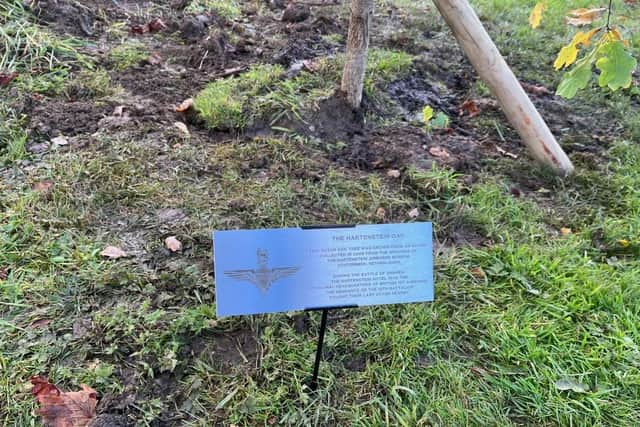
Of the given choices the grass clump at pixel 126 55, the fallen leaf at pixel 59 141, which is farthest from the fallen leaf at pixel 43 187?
the grass clump at pixel 126 55

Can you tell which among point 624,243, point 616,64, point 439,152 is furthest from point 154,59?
point 624,243

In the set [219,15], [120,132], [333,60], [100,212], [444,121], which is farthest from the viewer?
[219,15]

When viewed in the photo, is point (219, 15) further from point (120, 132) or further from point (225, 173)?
point (225, 173)

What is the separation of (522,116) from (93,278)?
2.44 metres

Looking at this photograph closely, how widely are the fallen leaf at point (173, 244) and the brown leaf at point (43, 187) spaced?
689 millimetres

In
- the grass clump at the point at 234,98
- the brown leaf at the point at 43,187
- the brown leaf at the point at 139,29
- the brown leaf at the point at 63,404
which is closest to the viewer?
the brown leaf at the point at 63,404

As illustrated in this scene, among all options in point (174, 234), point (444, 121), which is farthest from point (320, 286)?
point (444, 121)

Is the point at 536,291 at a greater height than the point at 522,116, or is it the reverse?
the point at 522,116

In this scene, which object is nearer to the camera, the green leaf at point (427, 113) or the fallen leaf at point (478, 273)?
the fallen leaf at point (478, 273)

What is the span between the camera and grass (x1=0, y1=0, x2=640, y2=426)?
1.58m

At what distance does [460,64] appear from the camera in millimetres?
4102

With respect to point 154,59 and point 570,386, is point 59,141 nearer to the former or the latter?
point 154,59

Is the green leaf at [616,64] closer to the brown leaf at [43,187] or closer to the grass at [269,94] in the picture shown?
the grass at [269,94]

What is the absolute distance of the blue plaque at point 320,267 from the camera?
133 centimetres
